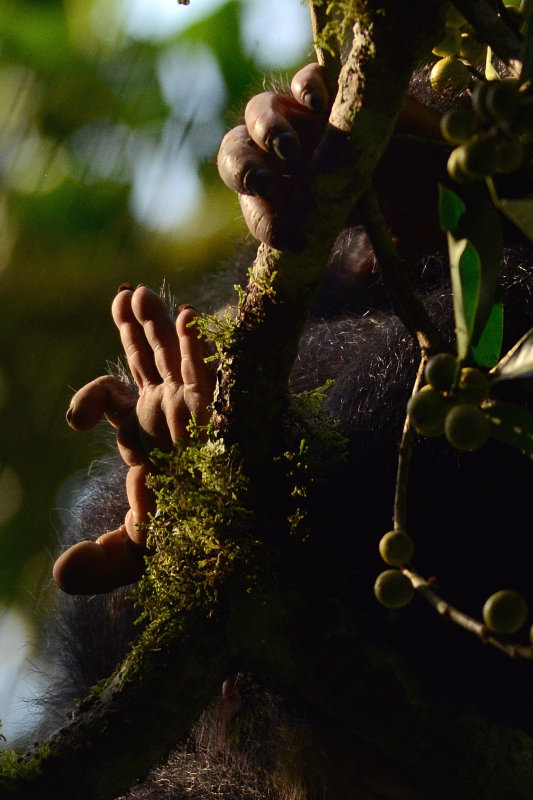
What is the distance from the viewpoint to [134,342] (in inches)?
24.0

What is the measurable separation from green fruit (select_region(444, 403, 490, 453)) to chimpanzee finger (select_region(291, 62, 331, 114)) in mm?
217

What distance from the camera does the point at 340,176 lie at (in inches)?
13.9

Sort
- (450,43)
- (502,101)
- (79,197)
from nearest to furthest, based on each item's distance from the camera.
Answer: (502,101) < (450,43) < (79,197)

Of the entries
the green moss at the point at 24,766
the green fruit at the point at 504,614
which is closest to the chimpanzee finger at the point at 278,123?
the green fruit at the point at 504,614

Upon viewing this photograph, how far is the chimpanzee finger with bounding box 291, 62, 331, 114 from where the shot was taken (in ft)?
1.36

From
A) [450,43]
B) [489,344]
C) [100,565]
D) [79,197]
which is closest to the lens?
[489,344]

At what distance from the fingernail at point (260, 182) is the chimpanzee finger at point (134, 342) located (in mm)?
246

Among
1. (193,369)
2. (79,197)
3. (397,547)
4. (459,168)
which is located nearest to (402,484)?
(397,547)

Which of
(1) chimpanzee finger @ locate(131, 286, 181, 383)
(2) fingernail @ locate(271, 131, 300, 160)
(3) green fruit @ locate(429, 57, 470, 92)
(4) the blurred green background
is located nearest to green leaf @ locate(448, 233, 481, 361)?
(2) fingernail @ locate(271, 131, 300, 160)

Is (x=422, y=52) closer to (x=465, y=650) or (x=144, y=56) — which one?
(x=465, y=650)

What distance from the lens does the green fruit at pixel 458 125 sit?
258 mm

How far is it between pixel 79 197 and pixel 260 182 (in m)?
1.61

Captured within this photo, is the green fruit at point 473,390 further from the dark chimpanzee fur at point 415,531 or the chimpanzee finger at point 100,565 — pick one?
the chimpanzee finger at point 100,565

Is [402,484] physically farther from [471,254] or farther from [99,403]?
[99,403]
